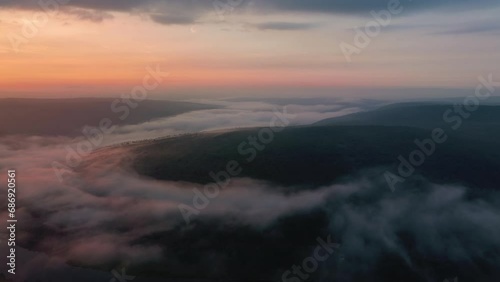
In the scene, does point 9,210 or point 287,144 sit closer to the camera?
point 9,210

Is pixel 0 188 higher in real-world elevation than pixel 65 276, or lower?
higher

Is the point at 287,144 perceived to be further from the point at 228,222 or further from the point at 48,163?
the point at 48,163

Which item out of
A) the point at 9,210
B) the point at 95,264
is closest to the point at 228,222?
the point at 95,264

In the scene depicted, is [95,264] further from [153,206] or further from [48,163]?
[48,163]

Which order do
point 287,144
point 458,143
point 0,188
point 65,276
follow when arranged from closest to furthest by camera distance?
point 65,276, point 0,188, point 287,144, point 458,143

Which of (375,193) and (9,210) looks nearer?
(9,210)

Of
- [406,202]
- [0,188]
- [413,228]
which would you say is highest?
[0,188]

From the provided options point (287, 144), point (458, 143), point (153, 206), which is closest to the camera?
point (153, 206)

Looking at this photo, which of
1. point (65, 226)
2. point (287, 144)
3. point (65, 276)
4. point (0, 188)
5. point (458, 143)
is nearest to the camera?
point (65, 276)

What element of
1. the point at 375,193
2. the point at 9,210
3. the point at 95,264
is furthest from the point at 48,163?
the point at 375,193
